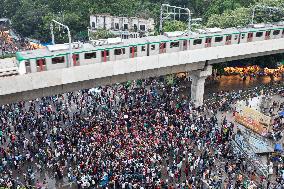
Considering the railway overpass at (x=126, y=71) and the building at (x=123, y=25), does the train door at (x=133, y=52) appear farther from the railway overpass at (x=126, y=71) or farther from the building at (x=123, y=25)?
the building at (x=123, y=25)

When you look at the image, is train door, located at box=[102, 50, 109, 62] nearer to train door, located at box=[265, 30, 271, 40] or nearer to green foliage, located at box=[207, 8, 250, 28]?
train door, located at box=[265, 30, 271, 40]

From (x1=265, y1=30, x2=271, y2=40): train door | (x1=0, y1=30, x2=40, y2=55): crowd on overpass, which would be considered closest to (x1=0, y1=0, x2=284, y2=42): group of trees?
(x1=0, y1=30, x2=40, y2=55): crowd on overpass

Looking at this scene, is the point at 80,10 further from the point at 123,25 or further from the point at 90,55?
the point at 90,55

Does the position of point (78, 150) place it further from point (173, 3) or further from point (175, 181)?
point (173, 3)

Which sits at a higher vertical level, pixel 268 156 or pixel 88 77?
pixel 88 77

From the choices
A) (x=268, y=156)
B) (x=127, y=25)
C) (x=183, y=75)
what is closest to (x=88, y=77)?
(x=268, y=156)

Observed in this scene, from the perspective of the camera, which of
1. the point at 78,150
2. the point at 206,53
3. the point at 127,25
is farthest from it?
the point at 127,25

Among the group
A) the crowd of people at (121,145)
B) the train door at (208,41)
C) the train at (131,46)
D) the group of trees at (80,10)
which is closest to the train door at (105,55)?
the train at (131,46)

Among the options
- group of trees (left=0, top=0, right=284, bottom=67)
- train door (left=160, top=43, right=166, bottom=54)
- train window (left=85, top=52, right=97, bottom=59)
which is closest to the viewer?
train window (left=85, top=52, right=97, bottom=59)
